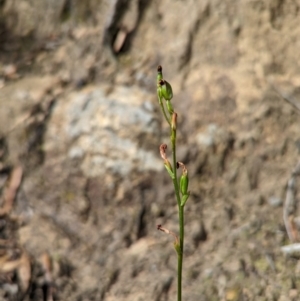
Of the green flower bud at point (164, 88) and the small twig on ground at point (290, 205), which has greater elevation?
the green flower bud at point (164, 88)

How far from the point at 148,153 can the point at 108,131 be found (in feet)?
0.72

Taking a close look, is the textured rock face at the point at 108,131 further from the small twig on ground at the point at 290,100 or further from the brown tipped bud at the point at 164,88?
the brown tipped bud at the point at 164,88

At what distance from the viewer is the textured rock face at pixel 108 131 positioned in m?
2.17

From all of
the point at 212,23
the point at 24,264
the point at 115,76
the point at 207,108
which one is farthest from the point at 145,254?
the point at 212,23

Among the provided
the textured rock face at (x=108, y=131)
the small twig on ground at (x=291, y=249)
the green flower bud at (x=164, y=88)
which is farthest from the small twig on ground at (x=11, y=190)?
the green flower bud at (x=164, y=88)

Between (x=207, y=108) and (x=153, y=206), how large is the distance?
20.6 inches

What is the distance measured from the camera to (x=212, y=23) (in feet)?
8.01

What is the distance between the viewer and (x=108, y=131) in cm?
224

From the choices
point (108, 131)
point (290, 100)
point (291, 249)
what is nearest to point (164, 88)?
point (291, 249)

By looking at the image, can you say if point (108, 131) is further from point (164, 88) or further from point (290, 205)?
point (164, 88)

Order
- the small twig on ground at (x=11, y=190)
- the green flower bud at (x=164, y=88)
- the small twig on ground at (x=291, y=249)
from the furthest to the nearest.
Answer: the small twig on ground at (x=11, y=190) → the small twig on ground at (x=291, y=249) → the green flower bud at (x=164, y=88)

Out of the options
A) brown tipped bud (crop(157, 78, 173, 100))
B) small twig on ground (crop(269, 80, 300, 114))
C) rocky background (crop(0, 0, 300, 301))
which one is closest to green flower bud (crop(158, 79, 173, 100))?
brown tipped bud (crop(157, 78, 173, 100))

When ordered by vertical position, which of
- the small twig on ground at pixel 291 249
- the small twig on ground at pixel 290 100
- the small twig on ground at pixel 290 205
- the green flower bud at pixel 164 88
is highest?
the small twig on ground at pixel 290 100

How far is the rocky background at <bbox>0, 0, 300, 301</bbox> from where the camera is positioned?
1.90 meters
